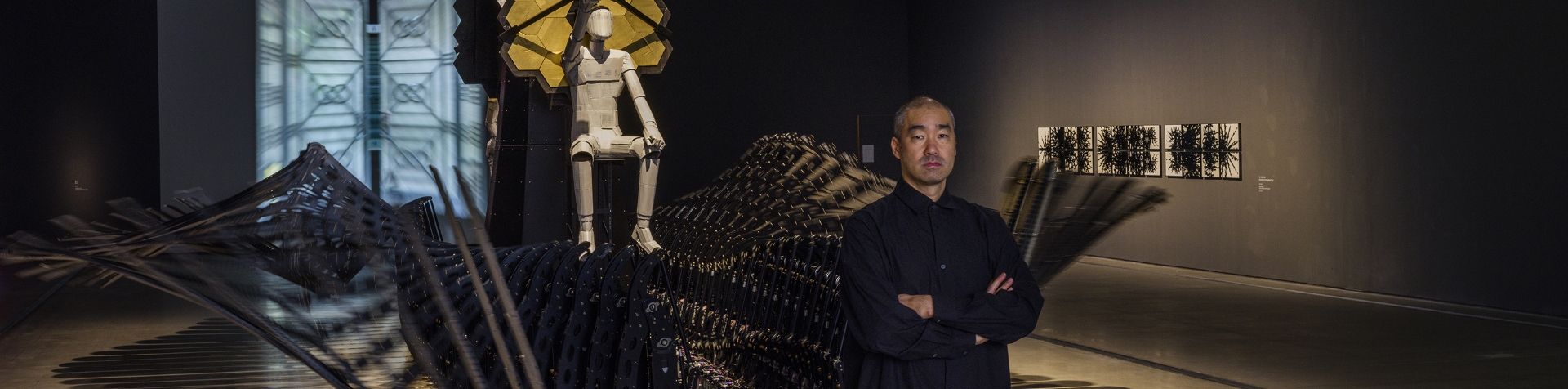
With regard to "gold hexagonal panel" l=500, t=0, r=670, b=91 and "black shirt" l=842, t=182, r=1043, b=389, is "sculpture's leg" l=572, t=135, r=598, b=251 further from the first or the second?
"black shirt" l=842, t=182, r=1043, b=389

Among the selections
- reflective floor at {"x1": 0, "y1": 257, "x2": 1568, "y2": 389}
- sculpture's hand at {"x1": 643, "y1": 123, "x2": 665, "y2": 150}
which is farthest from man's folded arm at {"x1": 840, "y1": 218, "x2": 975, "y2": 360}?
sculpture's hand at {"x1": 643, "y1": 123, "x2": 665, "y2": 150}

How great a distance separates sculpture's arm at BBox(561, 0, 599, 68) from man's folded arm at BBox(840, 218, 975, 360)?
5119mm

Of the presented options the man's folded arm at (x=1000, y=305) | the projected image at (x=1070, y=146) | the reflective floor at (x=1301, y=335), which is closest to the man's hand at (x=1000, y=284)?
the man's folded arm at (x=1000, y=305)

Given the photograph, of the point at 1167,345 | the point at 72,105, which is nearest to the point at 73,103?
the point at 72,105

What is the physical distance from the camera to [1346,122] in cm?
916

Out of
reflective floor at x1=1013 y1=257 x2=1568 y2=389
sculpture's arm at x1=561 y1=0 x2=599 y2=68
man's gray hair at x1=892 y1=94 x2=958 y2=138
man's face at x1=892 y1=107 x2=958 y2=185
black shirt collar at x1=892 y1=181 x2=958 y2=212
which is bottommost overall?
reflective floor at x1=1013 y1=257 x2=1568 y2=389

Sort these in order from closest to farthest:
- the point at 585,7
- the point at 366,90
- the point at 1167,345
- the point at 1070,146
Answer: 1. the point at 1167,345
2. the point at 585,7
3. the point at 1070,146
4. the point at 366,90

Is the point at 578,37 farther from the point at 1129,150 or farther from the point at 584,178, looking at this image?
the point at 1129,150

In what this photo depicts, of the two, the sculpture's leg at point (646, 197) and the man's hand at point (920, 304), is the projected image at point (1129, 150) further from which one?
the man's hand at point (920, 304)

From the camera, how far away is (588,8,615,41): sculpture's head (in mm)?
7113

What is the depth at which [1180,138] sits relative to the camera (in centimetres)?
1082

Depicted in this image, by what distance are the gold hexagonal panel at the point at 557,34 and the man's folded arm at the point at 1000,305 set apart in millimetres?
5690

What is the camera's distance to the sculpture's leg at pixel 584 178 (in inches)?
292

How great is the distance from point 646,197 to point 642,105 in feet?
1.80
